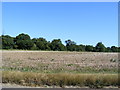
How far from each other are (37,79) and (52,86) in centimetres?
94

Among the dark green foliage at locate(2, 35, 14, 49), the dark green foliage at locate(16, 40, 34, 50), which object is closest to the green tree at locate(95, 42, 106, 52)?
the dark green foliage at locate(16, 40, 34, 50)

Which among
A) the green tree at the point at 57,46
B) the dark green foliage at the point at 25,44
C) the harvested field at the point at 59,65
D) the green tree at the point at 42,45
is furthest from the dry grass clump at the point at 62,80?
the green tree at the point at 57,46

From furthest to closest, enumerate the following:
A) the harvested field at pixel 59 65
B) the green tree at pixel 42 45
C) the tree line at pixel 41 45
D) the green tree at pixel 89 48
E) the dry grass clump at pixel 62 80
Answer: the green tree at pixel 89 48 → the green tree at pixel 42 45 → the tree line at pixel 41 45 → the harvested field at pixel 59 65 → the dry grass clump at pixel 62 80

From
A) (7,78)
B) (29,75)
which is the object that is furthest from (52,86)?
(7,78)

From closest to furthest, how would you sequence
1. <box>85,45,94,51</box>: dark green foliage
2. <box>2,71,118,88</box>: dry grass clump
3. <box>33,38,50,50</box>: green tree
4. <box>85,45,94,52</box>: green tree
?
1. <box>2,71,118,88</box>: dry grass clump
2. <box>33,38,50,50</box>: green tree
3. <box>85,45,94,52</box>: green tree
4. <box>85,45,94,51</box>: dark green foliage

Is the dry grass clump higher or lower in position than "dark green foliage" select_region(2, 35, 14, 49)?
lower

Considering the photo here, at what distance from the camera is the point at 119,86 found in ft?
35.5

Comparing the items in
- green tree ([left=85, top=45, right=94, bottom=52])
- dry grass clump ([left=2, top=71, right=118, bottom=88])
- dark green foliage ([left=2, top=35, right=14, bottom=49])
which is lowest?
dry grass clump ([left=2, top=71, right=118, bottom=88])

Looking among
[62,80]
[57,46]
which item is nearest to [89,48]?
[57,46]

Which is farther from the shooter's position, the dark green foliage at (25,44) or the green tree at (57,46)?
the green tree at (57,46)

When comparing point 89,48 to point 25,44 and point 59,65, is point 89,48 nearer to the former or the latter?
point 25,44

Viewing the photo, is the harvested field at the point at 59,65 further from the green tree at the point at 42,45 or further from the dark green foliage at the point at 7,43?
the green tree at the point at 42,45

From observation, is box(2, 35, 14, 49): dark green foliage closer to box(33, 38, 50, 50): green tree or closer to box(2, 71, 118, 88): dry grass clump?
box(33, 38, 50, 50): green tree

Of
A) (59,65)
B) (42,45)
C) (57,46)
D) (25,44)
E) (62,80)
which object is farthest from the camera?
(57,46)
